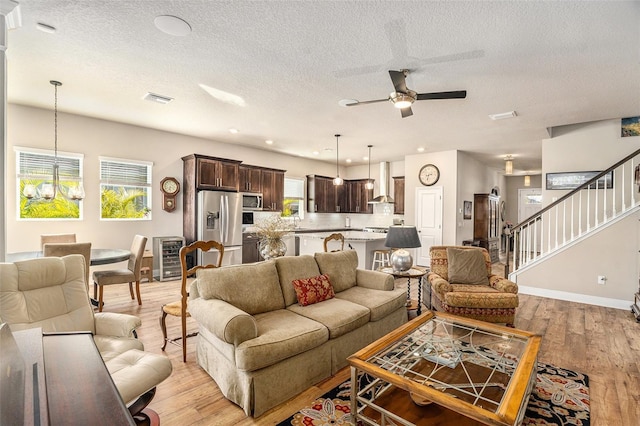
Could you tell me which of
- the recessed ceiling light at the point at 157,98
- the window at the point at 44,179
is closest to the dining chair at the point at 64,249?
the window at the point at 44,179

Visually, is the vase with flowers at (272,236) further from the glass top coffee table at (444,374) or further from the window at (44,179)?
the window at (44,179)

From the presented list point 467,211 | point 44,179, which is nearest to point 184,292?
point 44,179

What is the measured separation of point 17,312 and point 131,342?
2.30ft

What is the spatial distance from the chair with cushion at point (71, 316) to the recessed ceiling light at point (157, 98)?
2647 millimetres

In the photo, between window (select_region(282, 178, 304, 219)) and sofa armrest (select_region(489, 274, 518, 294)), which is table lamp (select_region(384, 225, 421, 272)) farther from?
window (select_region(282, 178, 304, 219))

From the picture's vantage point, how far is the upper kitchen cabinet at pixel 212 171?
241 inches

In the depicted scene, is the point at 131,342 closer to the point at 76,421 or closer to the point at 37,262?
the point at 37,262

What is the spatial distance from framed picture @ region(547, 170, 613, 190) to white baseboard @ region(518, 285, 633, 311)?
1.80m

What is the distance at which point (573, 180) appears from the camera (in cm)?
546

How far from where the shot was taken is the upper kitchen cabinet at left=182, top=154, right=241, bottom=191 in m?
6.12

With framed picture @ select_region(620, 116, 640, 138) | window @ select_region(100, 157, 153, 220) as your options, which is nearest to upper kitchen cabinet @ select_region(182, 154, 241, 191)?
window @ select_region(100, 157, 153, 220)

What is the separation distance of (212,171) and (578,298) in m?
6.88

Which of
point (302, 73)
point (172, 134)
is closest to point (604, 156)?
point (302, 73)

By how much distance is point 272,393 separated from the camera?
2.13 m
